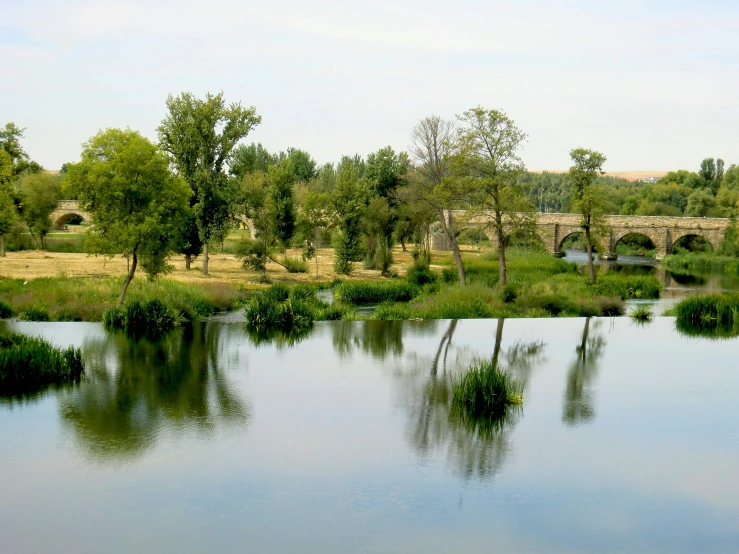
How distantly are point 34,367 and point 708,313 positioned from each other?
23993 mm

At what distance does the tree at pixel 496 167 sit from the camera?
115 ft

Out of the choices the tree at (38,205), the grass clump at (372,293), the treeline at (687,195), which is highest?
the treeline at (687,195)

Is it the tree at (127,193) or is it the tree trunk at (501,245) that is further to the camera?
the tree trunk at (501,245)

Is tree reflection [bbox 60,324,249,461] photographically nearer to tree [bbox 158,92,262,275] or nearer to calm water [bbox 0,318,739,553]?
calm water [bbox 0,318,739,553]

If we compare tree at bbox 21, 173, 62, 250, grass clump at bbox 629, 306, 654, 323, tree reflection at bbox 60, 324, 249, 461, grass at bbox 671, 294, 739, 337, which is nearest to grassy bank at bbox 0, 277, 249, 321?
tree reflection at bbox 60, 324, 249, 461

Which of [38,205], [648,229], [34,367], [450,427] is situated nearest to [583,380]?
[450,427]

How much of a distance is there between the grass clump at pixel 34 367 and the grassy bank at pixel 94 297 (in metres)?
8.59

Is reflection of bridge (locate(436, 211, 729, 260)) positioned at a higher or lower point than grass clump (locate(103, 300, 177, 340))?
higher

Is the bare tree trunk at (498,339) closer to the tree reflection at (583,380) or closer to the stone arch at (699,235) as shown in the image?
the tree reflection at (583,380)

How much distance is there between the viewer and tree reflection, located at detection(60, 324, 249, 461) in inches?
529

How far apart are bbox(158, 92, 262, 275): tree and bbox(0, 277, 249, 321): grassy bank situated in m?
11.1

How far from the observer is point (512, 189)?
35.0 metres

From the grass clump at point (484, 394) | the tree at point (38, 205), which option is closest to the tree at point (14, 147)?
the tree at point (38, 205)

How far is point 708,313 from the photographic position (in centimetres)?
2980
